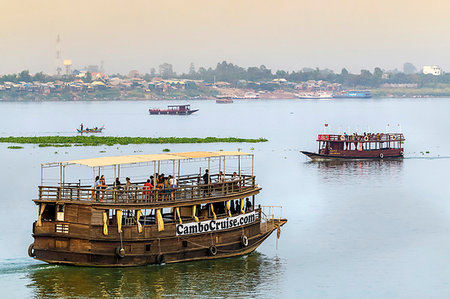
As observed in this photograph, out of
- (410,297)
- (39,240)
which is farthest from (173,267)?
(410,297)

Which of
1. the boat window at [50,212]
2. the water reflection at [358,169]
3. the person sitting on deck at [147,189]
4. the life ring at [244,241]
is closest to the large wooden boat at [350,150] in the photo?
the water reflection at [358,169]

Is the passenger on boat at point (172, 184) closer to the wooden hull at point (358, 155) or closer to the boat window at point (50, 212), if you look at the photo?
the boat window at point (50, 212)

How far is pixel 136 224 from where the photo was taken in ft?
122

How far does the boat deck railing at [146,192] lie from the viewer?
3647 centimetres

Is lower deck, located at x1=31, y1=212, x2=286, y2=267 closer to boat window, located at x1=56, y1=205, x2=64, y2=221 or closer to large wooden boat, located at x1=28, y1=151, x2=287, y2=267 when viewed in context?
large wooden boat, located at x1=28, y1=151, x2=287, y2=267

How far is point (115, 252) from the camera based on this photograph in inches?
1431

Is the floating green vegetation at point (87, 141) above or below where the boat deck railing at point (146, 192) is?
below

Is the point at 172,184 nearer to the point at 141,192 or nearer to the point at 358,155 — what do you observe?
the point at 141,192

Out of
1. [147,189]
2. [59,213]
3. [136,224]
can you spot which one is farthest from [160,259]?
[59,213]

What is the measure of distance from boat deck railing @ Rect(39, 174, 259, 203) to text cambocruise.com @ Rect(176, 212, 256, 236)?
1.29m

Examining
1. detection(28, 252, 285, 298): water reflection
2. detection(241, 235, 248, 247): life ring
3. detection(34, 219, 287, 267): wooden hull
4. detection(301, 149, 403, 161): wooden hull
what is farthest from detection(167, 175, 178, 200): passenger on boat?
detection(301, 149, 403, 161): wooden hull

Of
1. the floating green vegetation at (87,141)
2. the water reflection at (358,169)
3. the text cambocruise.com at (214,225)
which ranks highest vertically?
the text cambocruise.com at (214,225)

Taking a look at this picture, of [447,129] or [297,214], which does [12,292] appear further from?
[447,129]

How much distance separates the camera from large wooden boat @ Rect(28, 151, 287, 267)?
1420 inches
